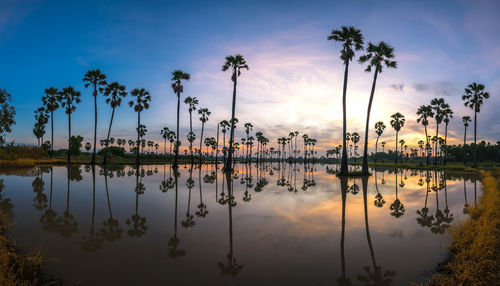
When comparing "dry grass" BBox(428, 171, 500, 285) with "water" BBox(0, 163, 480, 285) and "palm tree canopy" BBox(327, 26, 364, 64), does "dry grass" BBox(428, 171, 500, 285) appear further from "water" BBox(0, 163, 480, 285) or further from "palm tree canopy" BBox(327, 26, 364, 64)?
"palm tree canopy" BBox(327, 26, 364, 64)

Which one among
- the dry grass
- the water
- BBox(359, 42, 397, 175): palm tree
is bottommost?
the water

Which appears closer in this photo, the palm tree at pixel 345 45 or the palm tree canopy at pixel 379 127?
the palm tree at pixel 345 45

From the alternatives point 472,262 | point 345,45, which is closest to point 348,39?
point 345,45

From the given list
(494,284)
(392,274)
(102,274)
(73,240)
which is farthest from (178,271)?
(494,284)

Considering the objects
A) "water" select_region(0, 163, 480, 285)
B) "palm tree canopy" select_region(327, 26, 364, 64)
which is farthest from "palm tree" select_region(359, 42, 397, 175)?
"water" select_region(0, 163, 480, 285)

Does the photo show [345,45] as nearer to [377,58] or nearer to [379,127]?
[377,58]

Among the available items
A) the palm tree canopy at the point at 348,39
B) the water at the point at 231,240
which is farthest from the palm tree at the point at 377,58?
the water at the point at 231,240

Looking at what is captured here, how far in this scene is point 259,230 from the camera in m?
7.95

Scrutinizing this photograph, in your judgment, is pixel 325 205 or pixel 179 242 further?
Result: pixel 325 205

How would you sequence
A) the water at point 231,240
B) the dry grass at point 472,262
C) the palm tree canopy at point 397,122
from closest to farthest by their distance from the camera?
the dry grass at point 472,262 → the water at point 231,240 → the palm tree canopy at point 397,122

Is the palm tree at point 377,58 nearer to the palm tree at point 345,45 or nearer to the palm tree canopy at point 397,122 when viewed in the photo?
the palm tree at point 345,45

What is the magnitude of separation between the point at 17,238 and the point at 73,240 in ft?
5.18

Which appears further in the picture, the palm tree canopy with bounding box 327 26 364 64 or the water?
the palm tree canopy with bounding box 327 26 364 64

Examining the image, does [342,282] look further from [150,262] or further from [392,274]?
[150,262]
